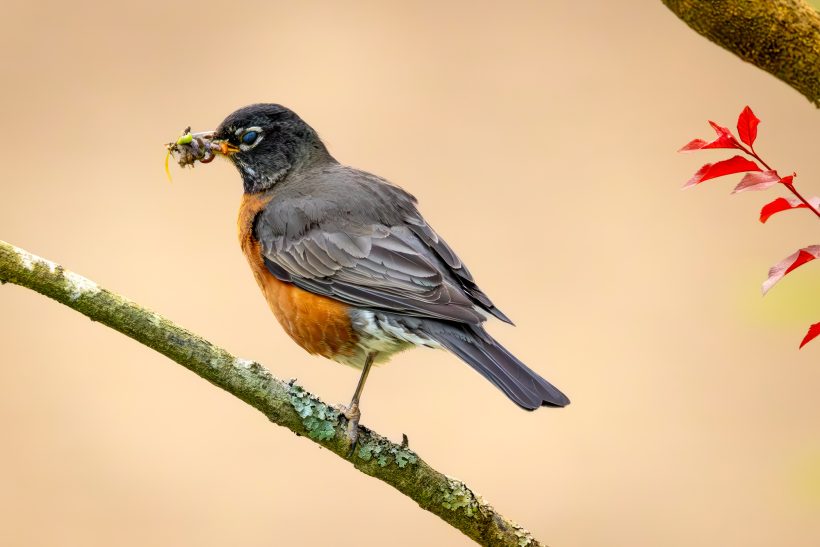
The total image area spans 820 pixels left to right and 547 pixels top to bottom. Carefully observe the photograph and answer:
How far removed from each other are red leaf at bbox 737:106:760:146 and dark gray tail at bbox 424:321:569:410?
986 mm

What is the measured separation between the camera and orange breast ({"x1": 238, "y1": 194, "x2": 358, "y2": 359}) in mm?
2809

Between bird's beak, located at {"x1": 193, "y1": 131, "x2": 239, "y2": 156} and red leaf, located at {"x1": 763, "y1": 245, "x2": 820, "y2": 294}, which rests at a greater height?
bird's beak, located at {"x1": 193, "y1": 131, "x2": 239, "y2": 156}

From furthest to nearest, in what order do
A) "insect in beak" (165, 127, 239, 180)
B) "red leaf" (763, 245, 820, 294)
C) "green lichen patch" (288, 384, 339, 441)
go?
"insect in beak" (165, 127, 239, 180) → "green lichen patch" (288, 384, 339, 441) → "red leaf" (763, 245, 820, 294)

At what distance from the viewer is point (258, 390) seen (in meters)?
2.16

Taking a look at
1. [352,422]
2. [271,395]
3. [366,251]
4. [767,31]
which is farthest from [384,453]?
[767,31]

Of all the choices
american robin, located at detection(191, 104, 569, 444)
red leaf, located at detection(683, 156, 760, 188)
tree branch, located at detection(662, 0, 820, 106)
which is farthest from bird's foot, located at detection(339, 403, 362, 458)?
tree branch, located at detection(662, 0, 820, 106)

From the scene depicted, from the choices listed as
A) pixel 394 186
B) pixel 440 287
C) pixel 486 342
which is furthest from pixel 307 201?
pixel 486 342

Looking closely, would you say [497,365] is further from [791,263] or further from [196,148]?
[196,148]

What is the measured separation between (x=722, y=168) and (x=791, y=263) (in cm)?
20

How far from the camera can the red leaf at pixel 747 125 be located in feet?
4.64

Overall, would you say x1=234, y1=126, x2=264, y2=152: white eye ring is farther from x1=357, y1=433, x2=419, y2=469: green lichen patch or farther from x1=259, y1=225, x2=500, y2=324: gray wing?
x1=357, y1=433, x2=419, y2=469: green lichen patch

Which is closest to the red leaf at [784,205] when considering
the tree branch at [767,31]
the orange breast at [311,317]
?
the tree branch at [767,31]

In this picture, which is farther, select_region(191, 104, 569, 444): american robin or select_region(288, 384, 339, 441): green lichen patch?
select_region(191, 104, 569, 444): american robin

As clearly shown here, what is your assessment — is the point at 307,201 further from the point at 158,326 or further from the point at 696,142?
the point at 696,142
